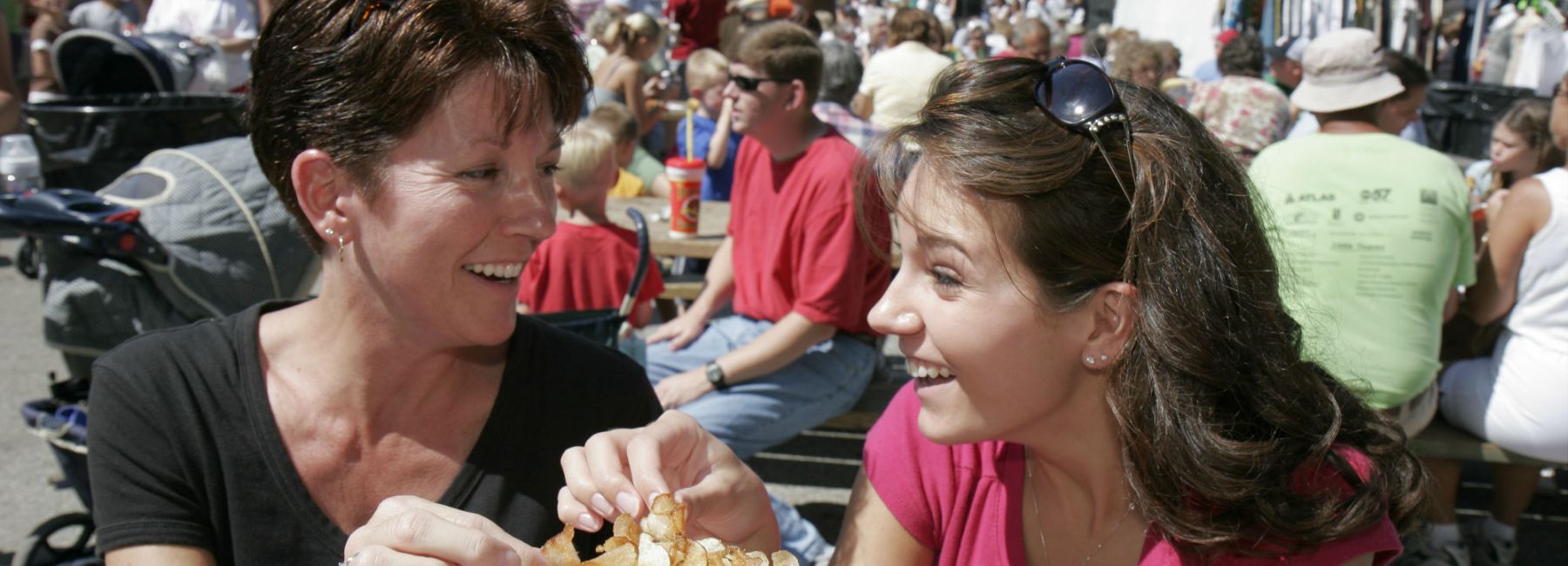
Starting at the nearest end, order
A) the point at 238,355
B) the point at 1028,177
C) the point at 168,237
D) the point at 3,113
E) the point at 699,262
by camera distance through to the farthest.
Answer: the point at 1028,177
the point at 238,355
the point at 168,237
the point at 3,113
the point at 699,262

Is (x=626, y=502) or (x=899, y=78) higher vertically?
(x=626, y=502)

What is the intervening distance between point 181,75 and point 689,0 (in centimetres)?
442

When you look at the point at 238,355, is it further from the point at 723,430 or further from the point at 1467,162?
the point at 1467,162

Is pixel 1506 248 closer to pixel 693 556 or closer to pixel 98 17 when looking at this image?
pixel 693 556

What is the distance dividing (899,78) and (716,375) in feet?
13.4

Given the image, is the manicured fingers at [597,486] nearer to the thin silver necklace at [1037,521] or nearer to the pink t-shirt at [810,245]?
the thin silver necklace at [1037,521]

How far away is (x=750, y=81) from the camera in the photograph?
401cm

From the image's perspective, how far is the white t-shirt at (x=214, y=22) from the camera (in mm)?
8109

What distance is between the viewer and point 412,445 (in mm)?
1784

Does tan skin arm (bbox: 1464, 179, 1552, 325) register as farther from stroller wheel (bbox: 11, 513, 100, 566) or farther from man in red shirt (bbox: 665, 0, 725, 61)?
man in red shirt (bbox: 665, 0, 725, 61)

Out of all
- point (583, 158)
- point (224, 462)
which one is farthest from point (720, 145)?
point (224, 462)

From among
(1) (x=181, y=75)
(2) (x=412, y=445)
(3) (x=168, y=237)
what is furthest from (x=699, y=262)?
(2) (x=412, y=445)

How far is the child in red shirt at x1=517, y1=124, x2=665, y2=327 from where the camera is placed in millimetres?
3832

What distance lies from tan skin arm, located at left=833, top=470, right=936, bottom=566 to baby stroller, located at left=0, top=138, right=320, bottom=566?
2056 millimetres
